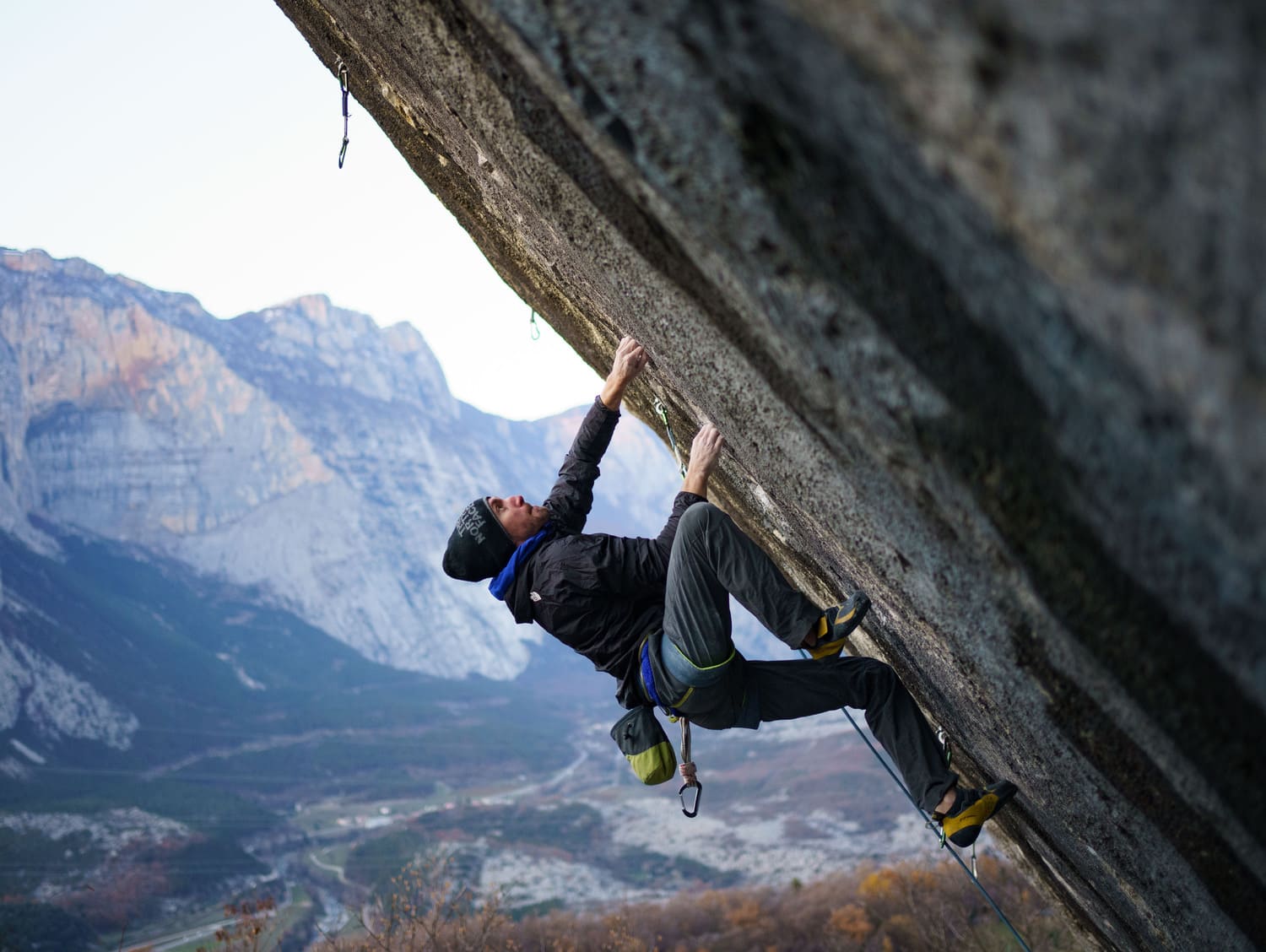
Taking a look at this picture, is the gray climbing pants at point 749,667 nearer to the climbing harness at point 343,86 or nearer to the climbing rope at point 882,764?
the climbing rope at point 882,764

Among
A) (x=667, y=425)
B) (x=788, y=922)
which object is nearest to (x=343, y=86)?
(x=667, y=425)

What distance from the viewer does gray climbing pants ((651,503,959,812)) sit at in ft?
9.96

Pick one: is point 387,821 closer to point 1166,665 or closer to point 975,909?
point 975,909

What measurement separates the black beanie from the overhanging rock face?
1.09 m

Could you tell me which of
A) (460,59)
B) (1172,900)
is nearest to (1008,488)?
(460,59)

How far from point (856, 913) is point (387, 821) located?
32.8 metres

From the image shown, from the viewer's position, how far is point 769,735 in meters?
60.9

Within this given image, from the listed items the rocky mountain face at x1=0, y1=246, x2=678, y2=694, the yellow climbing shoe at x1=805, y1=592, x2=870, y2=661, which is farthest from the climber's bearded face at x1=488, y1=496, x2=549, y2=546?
the rocky mountain face at x1=0, y1=246, x2=678, y2=694

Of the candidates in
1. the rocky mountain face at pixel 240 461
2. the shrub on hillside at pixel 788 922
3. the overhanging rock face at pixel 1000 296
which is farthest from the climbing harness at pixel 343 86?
the rocky mountain face at pixel 240 461

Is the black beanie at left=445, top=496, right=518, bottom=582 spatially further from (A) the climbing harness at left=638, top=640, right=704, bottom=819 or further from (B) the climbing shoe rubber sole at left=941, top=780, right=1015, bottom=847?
(B) the climbing shoe rubber sole at left=941, top=780, right=1015, bottom=847

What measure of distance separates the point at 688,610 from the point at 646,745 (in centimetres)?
84

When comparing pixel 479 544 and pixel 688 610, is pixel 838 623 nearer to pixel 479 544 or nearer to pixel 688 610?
pixel 688 610

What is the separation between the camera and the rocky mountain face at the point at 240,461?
215 feet

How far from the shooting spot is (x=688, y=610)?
3084 millimetres
